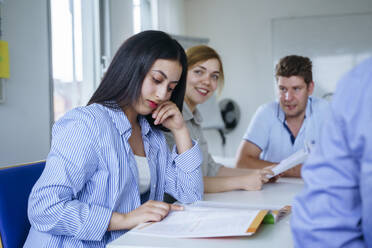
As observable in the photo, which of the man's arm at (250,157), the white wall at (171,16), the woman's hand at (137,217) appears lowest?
the man's arm at (250,157)

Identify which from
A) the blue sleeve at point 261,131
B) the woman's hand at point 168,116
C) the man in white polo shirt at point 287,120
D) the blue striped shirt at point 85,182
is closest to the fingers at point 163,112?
the woman's hand at point 168,116

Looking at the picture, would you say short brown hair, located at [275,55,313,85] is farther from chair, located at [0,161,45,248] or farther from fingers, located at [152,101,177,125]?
chair, located at [0,161,45,248]

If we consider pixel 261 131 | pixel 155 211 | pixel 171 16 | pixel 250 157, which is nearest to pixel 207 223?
pixel 155 211

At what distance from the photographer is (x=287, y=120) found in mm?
2441

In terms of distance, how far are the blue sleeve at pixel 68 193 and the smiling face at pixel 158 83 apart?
284mm

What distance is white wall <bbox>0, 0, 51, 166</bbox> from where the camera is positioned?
75.1 inches

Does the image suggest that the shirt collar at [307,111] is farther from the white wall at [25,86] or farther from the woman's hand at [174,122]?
the white wall at [25,86]

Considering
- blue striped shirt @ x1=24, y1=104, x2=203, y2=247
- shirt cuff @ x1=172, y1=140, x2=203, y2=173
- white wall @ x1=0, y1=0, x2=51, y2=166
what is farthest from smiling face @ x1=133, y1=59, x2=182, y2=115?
white wall @ x1=0, y1=0, x2=51, y2=166

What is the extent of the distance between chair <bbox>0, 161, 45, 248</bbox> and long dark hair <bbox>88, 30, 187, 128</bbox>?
332mm

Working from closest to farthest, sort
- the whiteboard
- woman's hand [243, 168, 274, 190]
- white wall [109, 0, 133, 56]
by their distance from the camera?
woman's hand [243, 168, 274, 190] → white wall [109, 0, 133, 56] → the whiteboard

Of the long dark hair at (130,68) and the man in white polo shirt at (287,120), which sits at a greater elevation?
the long dark hair at (130,68)

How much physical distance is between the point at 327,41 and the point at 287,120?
2.87 metres

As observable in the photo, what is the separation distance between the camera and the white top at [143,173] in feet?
4.61

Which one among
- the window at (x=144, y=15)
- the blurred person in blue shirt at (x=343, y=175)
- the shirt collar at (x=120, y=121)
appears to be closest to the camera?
the blurred person in blue shirt at (x=343, y=175)
